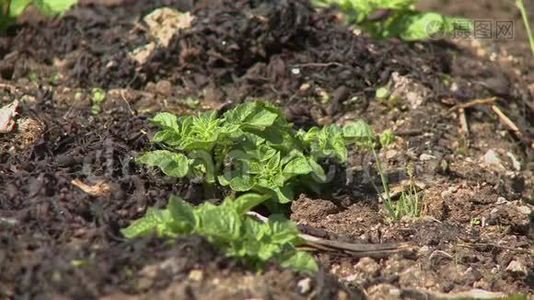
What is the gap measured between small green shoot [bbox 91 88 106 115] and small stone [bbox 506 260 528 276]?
201 cm

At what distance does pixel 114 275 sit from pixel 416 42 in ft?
9.91

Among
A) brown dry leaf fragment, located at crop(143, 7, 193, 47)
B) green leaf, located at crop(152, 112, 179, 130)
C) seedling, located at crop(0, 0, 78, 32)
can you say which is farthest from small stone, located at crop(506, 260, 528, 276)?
seedling, located at crop(0, 0, 78, 32)

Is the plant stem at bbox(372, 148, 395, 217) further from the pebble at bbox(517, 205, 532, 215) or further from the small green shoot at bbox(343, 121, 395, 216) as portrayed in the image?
the pebble at bbox(517, 205, 532, 215)

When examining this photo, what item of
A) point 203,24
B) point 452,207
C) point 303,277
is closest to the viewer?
point 303,277

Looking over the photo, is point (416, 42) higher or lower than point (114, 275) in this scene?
lower

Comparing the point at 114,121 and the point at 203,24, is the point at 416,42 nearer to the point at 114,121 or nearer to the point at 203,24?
the point at 203,24

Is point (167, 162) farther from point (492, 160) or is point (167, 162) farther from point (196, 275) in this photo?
point (492, 160)

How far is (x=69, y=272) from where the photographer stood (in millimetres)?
2838

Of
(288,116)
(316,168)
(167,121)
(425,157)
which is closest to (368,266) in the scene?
(316,168)

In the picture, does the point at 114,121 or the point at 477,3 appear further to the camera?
the point at 477,3

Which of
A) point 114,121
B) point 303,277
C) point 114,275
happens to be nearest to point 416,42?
point 114,121

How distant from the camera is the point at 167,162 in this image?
3.66 meters

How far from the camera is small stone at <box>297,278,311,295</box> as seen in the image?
2.99 m

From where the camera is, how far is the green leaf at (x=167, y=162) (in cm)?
364
